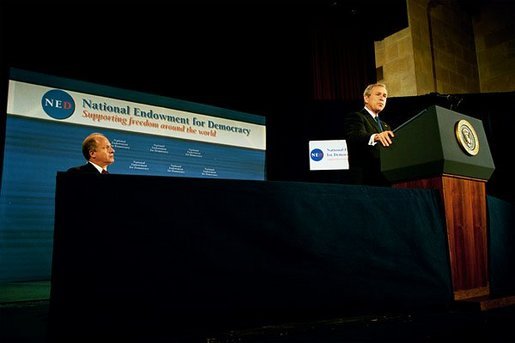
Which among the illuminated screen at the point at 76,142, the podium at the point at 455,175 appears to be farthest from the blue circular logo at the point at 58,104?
the podium at the point at 455,175

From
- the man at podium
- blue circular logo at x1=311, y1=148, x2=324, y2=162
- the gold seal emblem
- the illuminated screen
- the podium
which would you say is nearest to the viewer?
the podium

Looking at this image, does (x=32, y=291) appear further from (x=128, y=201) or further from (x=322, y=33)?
(x=322, y=33)

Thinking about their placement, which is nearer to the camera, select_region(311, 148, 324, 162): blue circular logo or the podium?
the podium

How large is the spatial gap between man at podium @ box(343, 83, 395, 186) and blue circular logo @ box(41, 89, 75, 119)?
2482 mm

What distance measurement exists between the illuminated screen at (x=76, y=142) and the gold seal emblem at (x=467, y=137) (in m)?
→ 2.84

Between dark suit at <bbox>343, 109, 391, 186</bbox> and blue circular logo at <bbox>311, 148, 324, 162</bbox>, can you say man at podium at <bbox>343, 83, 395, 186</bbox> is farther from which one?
blue circular logo at <bbox>311, 148, 324, 162</bbox>

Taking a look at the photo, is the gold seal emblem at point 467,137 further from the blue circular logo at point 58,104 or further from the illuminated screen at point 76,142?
the blue circular logo at point 58,104

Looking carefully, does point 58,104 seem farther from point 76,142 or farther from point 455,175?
point 455,175

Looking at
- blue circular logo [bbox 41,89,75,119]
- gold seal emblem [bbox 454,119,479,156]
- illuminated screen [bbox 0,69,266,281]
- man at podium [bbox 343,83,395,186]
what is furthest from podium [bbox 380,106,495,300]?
blue circular logo [bbox 41,89,75,119]

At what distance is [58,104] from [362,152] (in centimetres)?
265

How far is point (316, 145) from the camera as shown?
15.2ft

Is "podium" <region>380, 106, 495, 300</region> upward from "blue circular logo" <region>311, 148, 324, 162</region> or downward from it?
downward

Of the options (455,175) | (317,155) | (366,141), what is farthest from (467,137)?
(317,155)

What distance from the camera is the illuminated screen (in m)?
3.06
